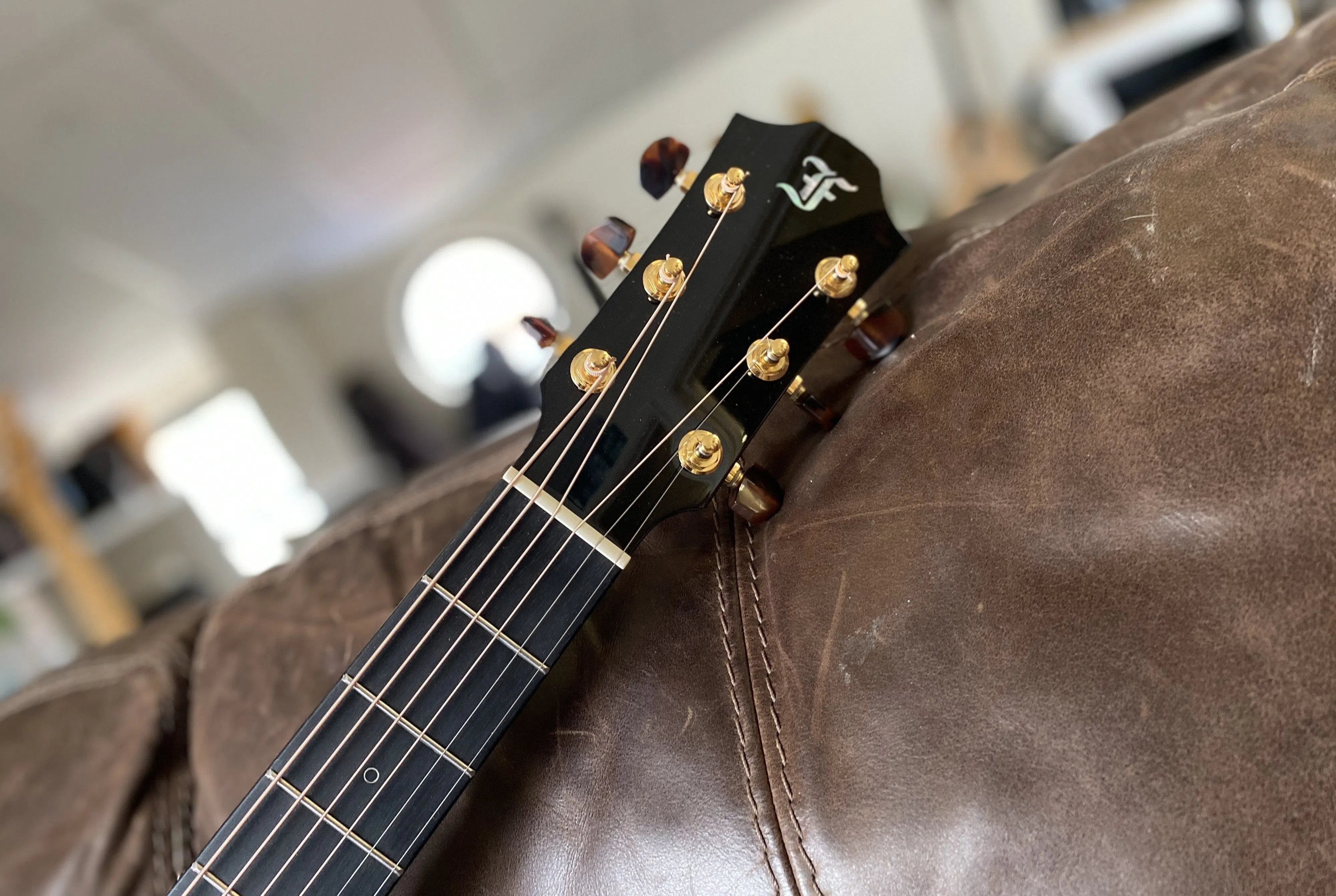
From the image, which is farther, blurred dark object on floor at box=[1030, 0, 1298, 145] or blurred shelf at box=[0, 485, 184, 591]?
blurred shelf at box=[0, 485, 184, 591]

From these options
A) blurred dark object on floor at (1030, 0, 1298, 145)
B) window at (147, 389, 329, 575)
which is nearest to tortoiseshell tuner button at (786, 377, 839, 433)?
blurred dark object on floor at (1030, 0, 1298, 145)

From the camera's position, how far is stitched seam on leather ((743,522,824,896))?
321mm

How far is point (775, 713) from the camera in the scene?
0.34 meters

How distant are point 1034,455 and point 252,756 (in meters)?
0.48

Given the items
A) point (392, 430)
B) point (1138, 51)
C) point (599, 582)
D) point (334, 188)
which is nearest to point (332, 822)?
point (599, 582)

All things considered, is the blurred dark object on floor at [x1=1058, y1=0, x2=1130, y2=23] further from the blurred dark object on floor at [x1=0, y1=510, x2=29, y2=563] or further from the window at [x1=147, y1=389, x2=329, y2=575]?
the blurred dark object on floor at [x1=0, y1=510, x2=29, y2=563]

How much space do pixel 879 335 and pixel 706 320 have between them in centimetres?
9

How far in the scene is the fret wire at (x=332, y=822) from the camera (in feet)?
1.17

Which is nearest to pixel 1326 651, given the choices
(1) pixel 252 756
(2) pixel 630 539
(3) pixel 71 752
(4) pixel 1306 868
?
(4) pixel 1306 868

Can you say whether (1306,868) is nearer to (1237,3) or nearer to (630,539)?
(630,539)

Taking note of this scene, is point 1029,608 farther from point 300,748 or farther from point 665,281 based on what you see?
point 300,748

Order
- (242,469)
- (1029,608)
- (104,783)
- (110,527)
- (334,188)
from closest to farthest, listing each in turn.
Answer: (1029,608) → (104,783) → (334,188) → (110,527) → (242,469)

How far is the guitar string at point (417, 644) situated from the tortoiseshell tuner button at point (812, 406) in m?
0.07

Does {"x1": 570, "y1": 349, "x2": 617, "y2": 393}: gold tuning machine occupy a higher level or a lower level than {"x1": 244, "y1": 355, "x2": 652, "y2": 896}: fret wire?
higher
